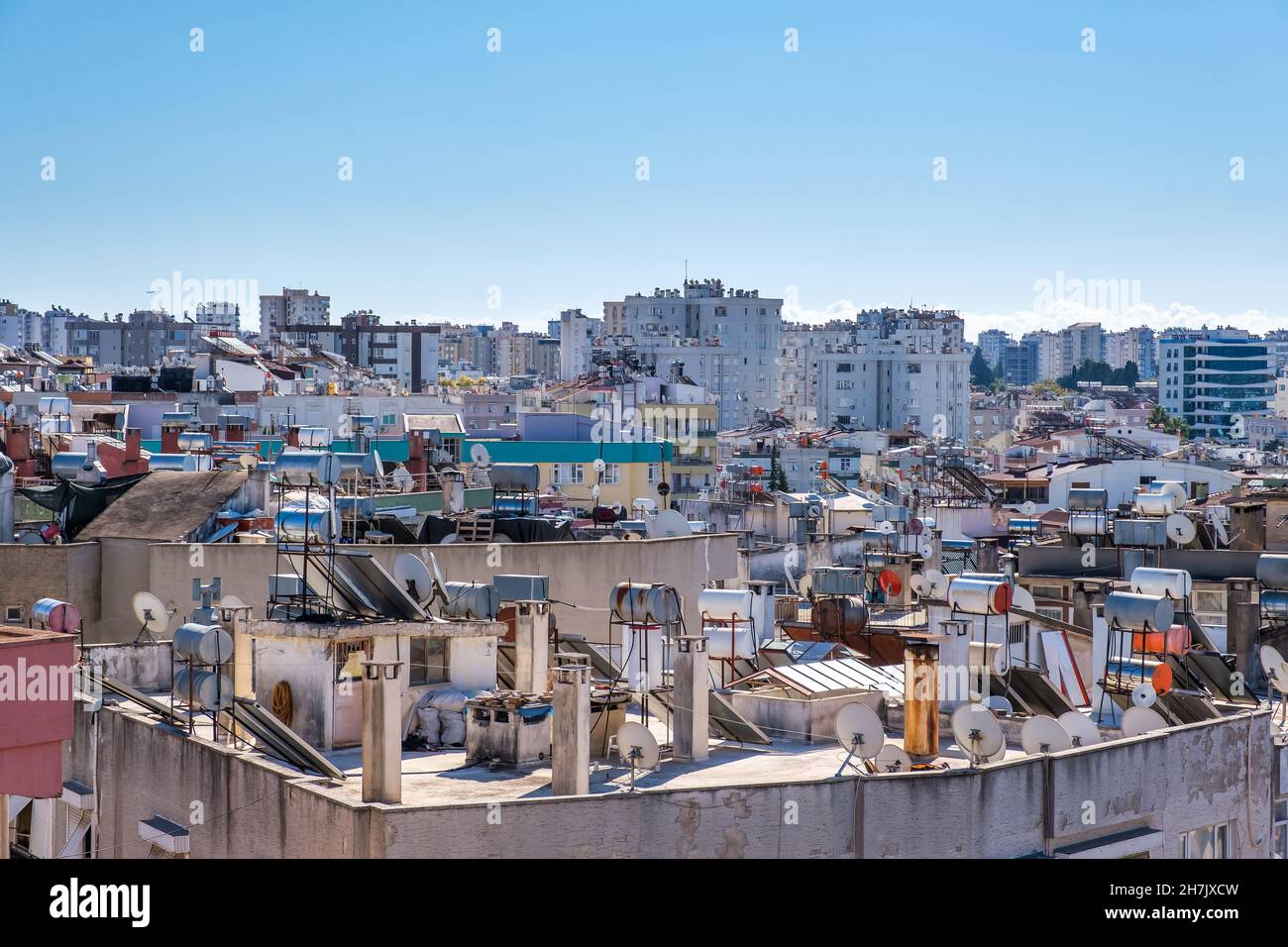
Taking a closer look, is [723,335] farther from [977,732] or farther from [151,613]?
[977,732]

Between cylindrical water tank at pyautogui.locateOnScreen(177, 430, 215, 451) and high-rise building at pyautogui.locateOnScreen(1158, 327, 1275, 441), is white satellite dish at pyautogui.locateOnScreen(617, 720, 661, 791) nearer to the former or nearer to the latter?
cylindrical water tank at pyautogui.locateOnScreen(177, 430, 215, 451)

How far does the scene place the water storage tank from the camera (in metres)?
28.2

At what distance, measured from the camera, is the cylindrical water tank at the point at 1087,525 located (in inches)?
1075

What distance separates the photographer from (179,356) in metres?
72.4

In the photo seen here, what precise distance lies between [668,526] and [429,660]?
1147cm

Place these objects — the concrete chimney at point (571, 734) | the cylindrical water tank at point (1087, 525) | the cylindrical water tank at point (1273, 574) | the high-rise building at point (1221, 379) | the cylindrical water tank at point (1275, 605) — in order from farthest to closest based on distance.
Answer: the high-rise building at point (1221, 379) → the cylindrical water tank at point (1087, 525) → the cylindrical water tank at point (1273, 574) → the cylindrical water tank at point (1275, 605) → the concrete chimney at point (571, 734)

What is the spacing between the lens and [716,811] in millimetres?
11977

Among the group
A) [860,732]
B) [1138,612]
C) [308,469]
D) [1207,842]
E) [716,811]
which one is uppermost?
[308,469]

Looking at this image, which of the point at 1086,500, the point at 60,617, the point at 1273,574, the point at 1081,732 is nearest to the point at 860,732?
the point at 1081,732

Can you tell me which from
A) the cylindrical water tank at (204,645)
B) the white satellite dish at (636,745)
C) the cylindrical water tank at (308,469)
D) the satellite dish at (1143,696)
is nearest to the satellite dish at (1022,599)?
the satellite dish at (1143,696)

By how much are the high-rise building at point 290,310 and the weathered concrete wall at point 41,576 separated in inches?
3737

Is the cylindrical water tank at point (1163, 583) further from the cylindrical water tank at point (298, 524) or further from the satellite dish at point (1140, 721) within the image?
the cylindrical water tank at point (298, 524)

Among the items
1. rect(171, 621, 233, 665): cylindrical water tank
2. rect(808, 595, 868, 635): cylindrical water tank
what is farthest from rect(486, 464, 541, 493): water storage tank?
rect(171, 621, 233, 665): cylindrical water tank
